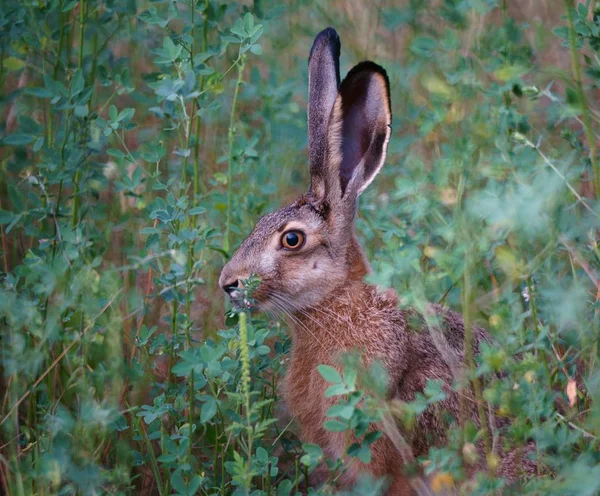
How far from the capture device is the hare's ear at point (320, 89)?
4.62 m

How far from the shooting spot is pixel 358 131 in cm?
449

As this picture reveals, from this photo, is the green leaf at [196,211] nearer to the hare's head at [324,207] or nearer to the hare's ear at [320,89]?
the hare's head at [324,207]

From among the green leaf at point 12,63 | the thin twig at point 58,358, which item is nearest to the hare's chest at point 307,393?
the thin twig at point 58,358

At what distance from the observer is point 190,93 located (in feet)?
13.5

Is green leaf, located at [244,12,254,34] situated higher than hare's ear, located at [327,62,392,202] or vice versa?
green leaf, located at [244,12,254,34]

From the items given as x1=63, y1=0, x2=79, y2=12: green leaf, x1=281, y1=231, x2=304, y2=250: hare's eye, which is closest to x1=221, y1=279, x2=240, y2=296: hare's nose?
x1=281, y1=231, x2=304, y2=250: hare's eye

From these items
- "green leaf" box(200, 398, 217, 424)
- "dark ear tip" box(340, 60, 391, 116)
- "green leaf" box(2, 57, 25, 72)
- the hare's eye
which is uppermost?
"green leaf" box(2, 57, 25, 72)

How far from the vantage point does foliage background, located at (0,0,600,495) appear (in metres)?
3.18

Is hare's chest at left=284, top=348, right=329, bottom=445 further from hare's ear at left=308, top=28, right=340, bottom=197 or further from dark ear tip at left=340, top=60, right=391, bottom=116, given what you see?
dark ear tip at left=340, top=60, right=391, bottom=116

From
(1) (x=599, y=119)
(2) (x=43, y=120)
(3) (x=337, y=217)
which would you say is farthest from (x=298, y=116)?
(1) (x=599, y=119)

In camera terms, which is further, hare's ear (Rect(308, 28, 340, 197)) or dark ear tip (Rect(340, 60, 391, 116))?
hare's ear (Rect(308, 28, 340, 197))

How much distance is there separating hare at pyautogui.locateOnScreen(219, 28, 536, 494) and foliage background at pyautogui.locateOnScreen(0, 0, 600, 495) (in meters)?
0.18

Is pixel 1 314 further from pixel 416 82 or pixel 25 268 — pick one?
pixel 416 82

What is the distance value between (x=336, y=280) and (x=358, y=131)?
2.35 ft
